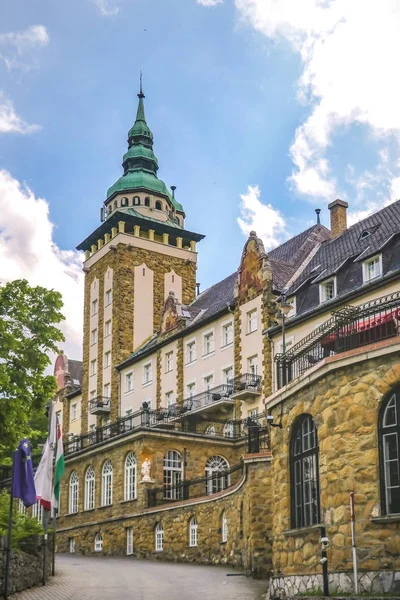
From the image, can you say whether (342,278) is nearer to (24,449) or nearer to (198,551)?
(198,551)

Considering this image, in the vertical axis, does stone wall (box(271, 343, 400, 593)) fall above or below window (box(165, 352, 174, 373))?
below

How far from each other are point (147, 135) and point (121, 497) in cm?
3914

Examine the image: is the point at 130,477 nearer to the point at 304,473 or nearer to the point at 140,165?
the point at 304,473

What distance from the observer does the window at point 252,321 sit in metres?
44.9

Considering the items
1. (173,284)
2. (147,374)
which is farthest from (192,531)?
(173,284)

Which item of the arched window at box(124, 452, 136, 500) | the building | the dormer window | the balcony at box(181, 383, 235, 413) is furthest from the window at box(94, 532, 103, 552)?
the dormer window

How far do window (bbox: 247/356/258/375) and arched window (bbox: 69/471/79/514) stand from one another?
11.2m

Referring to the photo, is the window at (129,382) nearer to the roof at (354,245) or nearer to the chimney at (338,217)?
the roof at (354,245)

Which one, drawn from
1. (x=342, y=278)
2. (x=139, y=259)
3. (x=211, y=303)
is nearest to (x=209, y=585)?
(x=342, y=278)

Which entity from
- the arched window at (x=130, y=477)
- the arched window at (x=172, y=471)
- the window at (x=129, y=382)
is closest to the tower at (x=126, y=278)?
the window at (x=129, y=382)

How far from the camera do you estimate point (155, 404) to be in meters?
52.9

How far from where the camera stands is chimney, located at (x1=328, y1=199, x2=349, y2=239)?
47.5 meters

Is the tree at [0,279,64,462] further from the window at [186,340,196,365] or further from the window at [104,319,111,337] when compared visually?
the window at [104,319,111,337]

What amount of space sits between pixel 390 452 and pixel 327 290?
24.7m
